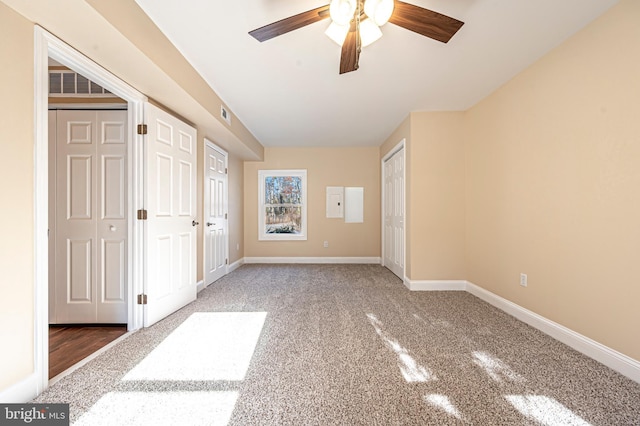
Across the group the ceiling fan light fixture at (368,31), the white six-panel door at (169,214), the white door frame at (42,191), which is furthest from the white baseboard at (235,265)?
the ceiling fan light fixture at (368,31)

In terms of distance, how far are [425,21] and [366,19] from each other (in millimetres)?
433

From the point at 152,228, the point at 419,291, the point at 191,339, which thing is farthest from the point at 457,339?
the point at 152,228

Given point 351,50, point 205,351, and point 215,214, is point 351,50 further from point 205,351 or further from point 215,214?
point 215,214

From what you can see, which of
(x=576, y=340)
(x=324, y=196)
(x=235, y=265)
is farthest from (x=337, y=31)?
(x=235, y=265)

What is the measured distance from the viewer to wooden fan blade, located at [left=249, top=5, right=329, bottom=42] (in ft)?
5.45

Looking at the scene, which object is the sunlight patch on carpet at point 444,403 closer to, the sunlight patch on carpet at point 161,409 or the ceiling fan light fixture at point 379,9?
the sunlight patch on carpet at point 161,409

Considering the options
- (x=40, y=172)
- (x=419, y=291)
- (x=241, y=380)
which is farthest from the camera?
(x=419, y=291)

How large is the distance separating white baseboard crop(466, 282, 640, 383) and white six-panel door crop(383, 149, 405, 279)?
158 centimetres

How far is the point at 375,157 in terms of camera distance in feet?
19.4

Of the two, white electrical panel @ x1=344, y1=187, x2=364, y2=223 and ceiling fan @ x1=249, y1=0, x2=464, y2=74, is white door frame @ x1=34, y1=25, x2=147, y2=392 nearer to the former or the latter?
ceiling fan @ x1=249, y1=0, x2=464, y2=74

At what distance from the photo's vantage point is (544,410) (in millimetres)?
1453

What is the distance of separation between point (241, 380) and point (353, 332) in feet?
3.56

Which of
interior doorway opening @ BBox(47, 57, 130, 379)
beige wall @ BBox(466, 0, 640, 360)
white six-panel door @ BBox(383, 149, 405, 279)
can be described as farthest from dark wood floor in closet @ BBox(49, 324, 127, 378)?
beige wall @ BBox(466, 0, 640, 360)

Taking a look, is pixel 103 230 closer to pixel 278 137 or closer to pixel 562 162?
pixel 278 137
